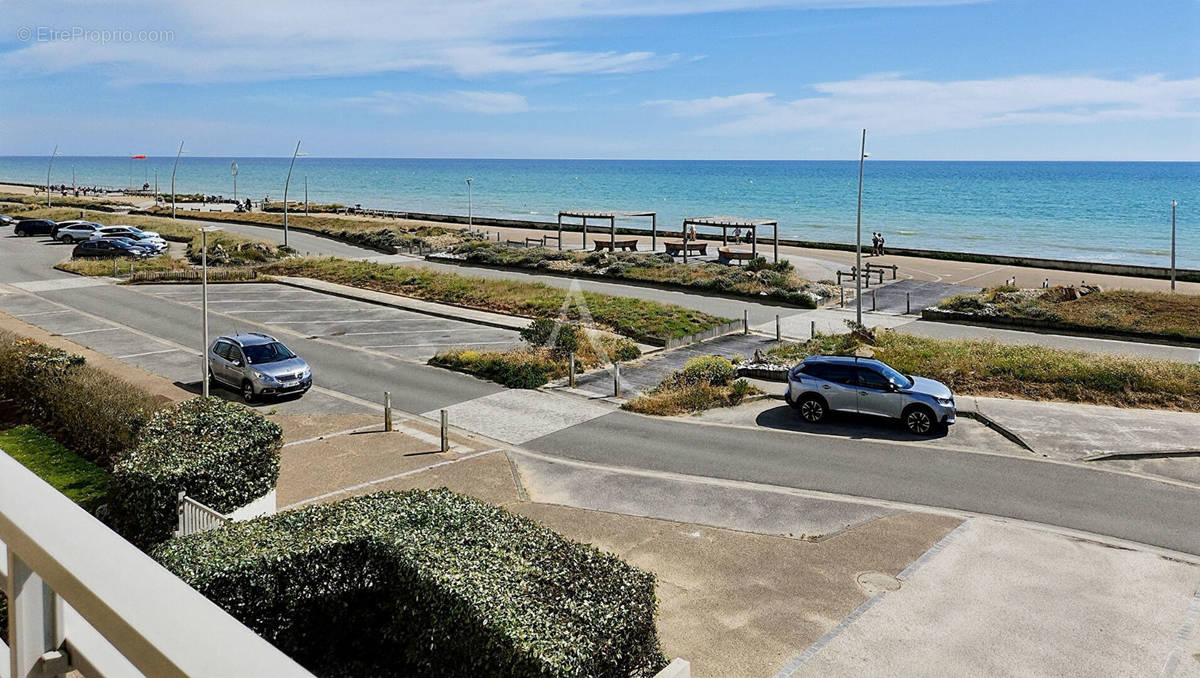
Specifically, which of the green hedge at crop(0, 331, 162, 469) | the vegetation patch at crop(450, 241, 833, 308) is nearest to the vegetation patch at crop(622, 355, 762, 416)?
the green hedge at crop(0, 331, 162, 469)

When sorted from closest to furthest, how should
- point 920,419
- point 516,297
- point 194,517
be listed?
point 194,517
point 920,419
point 516,297

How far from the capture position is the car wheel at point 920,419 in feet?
72.9

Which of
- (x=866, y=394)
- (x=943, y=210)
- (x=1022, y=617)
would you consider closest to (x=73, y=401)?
(x=866, y=394)

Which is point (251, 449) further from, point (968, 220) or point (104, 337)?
point (968, 220)

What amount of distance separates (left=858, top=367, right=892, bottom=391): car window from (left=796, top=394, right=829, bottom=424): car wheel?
1145mm

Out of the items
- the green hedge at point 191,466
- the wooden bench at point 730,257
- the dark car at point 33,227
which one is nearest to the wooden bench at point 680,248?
the wooden bench at point 730,257

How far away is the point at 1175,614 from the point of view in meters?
13.1

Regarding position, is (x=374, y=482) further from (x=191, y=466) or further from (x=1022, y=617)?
(x=1022, y=617)

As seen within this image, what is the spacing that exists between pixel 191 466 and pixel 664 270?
37460 millimetres

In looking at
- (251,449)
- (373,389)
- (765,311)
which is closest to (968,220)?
(765,311)

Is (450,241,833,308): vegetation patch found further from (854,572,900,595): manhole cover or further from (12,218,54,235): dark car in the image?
(12,218,54,235): dark car

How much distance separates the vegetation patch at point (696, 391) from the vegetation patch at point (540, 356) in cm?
339

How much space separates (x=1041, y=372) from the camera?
86.1ft

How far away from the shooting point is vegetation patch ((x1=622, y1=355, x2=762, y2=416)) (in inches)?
977
